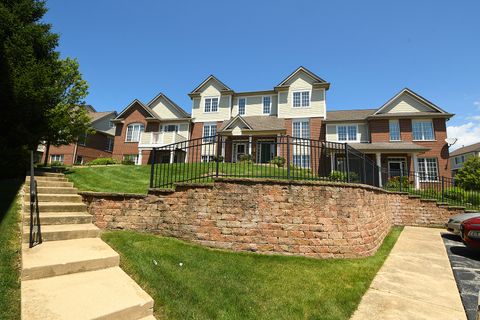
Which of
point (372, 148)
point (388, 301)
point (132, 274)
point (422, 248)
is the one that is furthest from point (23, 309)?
point (372, 148)

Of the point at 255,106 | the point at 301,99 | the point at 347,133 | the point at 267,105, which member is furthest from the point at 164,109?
→ the point at 347,133

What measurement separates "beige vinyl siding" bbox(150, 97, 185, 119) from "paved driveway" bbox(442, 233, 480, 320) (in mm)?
24914

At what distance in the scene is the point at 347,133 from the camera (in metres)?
24.0

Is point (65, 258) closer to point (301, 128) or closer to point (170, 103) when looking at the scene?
point (301, 128)

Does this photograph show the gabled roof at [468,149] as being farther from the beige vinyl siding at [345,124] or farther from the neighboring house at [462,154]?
the beige vinyl siding at [345,124]

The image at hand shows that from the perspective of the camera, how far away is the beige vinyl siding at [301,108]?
79.5ft

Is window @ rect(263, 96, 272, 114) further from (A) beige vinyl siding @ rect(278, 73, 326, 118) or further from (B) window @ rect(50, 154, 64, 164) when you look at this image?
(B) window @ rect(50, 154, 64, 164)

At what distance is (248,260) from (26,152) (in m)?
8.95

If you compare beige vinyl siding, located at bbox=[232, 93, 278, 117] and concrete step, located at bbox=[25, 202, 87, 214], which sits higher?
beige vinyl siding, located at bbox=[232, 93, 278, 117]

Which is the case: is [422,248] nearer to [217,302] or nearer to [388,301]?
[388,301]

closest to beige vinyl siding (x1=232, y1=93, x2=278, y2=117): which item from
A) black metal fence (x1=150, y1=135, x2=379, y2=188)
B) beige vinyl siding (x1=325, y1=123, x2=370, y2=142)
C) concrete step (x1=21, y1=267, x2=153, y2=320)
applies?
beige vinyl siding (x1=325, y1=123, x2=370, y2=142)

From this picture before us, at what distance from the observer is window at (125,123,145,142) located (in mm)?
28375

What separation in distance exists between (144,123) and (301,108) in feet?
57.7

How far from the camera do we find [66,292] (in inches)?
135
